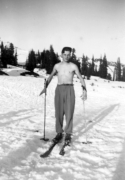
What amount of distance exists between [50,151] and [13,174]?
116 centimetres

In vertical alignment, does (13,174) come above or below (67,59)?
below

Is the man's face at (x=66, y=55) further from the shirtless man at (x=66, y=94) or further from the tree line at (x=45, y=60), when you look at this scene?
the tree line at (x=45, y=60)

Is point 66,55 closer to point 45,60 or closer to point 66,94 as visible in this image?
point 66,94

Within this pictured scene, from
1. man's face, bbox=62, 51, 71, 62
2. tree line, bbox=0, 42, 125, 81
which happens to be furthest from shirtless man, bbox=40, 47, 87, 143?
tree line, bbox=0, 42, 125, 81

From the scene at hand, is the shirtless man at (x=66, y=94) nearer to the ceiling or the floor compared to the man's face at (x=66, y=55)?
nearer to the floor

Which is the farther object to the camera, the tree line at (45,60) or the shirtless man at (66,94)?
the tree line at (45,60)

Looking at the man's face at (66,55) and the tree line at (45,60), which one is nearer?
the man's face at (66,55)

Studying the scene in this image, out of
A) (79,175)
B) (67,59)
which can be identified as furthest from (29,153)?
(67,59)

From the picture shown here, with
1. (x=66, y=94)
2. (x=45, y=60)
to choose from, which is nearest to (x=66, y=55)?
(x=66, y=94)

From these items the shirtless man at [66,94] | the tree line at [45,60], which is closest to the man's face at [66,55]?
the shirtless man at [66,94]

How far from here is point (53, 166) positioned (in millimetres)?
3152

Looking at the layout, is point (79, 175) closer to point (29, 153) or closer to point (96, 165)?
point (96, 165)

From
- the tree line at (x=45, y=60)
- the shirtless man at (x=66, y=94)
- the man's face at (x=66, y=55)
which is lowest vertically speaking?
the shirtless man at (x=66, y=94)

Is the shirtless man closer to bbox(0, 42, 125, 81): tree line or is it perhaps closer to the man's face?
the man's face
